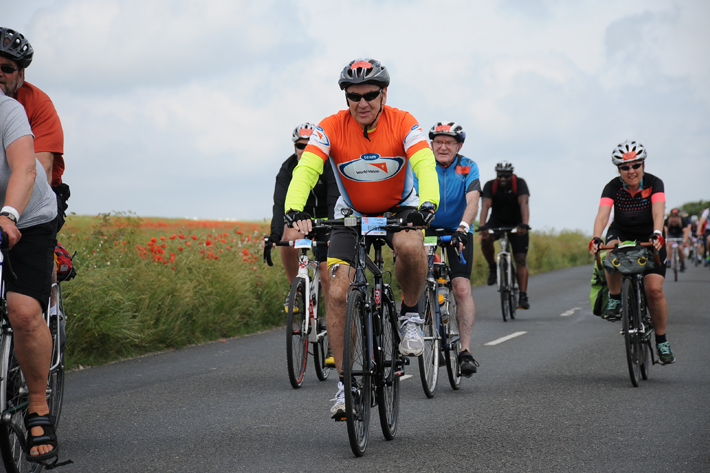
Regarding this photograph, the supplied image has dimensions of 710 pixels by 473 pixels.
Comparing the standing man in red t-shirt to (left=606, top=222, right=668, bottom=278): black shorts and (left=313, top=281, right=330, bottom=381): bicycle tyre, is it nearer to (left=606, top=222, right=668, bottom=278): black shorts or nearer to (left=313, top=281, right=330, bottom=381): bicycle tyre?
(left=313, top=281, right=330, bottom=381): bicycle tyre

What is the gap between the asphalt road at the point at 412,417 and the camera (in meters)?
4.90

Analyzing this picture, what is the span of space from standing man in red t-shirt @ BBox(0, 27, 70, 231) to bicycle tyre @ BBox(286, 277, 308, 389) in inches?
114

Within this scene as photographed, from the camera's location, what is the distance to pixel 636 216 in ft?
26.0

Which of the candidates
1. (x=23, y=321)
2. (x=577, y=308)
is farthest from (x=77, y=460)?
(x=577, y=308)

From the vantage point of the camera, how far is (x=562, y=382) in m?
7.79

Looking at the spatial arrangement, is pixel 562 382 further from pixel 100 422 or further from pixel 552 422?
pixel 100 422

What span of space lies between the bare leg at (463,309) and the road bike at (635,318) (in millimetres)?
1303

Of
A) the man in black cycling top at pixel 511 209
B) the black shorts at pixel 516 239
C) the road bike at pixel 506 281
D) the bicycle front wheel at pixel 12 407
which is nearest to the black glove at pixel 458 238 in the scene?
the bicycle front wheel at pixel 12 407

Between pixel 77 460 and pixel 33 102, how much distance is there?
2.16m

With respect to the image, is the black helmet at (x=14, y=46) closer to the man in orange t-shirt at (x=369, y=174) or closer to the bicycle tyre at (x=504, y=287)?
the man in orange t-shirt at (x=369, y=174)

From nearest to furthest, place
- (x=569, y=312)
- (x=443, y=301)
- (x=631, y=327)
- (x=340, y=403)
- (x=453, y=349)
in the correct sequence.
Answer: (x=340, y=403) < (x=443, y=301) < (x=453, y=349) < (x=631, y=327) < (x=569, y=312)

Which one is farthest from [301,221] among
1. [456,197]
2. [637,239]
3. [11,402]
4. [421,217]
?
[637,239]

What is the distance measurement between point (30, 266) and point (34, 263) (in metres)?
0.03

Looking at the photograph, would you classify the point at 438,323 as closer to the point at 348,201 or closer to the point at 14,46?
the point at 348,201
